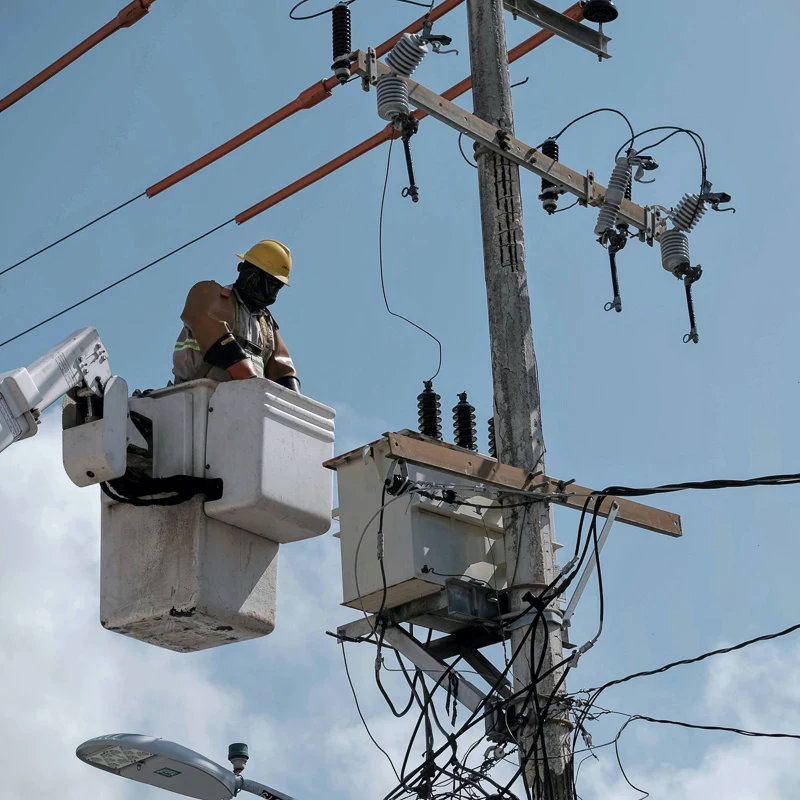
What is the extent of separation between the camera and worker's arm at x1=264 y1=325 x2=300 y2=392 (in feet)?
29.6

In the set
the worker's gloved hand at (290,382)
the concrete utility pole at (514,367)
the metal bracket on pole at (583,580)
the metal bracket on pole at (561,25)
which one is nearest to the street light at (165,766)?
the concrete utility pole at (514,367)

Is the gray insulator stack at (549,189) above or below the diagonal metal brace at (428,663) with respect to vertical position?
above

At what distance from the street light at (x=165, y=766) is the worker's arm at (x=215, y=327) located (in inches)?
71.4

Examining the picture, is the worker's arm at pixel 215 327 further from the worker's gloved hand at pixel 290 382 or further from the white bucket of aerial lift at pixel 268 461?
the worker's gloved hand at pixel 290 382

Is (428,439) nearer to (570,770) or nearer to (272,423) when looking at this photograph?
(272,423)

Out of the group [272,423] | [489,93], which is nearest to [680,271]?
[489,93]

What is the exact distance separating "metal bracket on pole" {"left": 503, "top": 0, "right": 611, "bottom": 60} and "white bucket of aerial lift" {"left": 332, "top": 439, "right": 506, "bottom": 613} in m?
3.06

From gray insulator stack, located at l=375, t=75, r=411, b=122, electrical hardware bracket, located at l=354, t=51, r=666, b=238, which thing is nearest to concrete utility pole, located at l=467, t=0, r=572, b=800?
electrical hardware bracket, located at l=354, t=51, r=666, b=238

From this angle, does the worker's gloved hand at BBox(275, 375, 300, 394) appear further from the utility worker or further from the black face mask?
the black face mask

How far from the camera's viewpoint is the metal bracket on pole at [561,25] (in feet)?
32.6

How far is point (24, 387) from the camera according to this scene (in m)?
7.65

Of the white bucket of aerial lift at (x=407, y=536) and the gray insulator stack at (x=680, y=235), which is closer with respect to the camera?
the white bucket of aerial lift at (x=407, y=536)

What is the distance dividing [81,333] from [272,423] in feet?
3.23

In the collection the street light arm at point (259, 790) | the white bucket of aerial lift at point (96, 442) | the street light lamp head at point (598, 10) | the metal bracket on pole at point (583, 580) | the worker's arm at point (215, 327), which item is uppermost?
the street light lamp head at point (598, 10)
